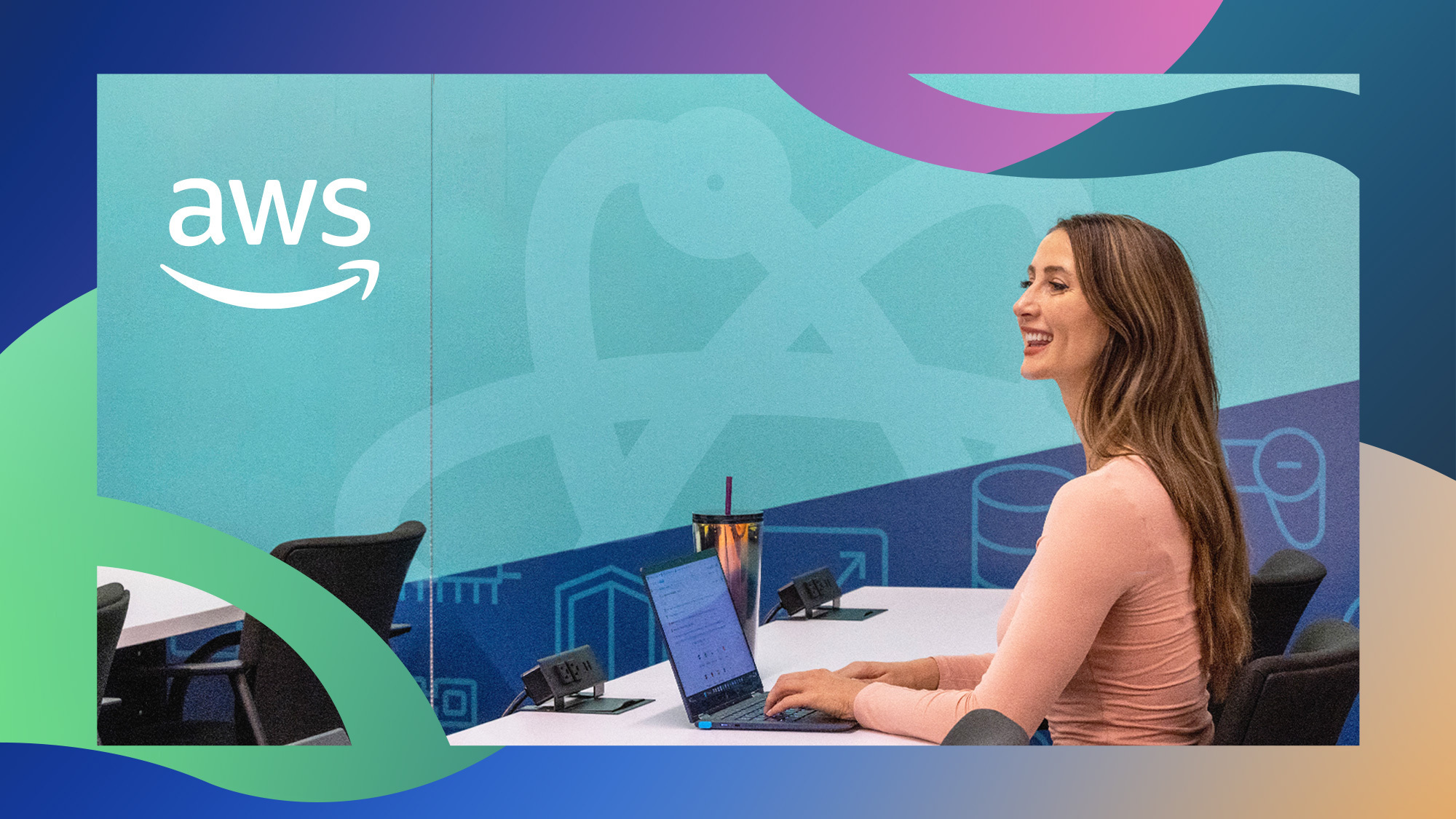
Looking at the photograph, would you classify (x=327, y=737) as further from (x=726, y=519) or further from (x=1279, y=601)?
(x=1279, y=601)

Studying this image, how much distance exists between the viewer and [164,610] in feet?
9.57

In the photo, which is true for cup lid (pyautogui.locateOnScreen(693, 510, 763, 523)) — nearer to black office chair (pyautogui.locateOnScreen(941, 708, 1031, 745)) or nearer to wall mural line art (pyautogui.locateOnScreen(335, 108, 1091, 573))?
black office chair (pyautogui.locateOnScreen(941, 708, 1031, 745))

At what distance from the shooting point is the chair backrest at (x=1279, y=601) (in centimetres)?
255

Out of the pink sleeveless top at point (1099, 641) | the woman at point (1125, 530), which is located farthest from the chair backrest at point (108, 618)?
the pink sleeveless top at point (1099, 641)

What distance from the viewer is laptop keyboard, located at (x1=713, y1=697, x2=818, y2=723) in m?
1.84

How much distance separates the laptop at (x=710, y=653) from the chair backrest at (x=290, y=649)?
1329 mm

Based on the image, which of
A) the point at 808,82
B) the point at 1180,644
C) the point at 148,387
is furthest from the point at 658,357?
the point at 1180,644

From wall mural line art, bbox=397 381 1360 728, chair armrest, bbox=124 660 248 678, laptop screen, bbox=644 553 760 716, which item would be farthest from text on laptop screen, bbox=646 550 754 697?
wall mural line art, bbox=397 381 1360 728

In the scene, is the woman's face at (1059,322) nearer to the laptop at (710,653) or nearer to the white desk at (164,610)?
the laptop at (710,653)

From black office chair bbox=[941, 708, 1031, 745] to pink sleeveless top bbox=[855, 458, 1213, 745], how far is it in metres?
0.10

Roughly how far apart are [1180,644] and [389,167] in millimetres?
2867
